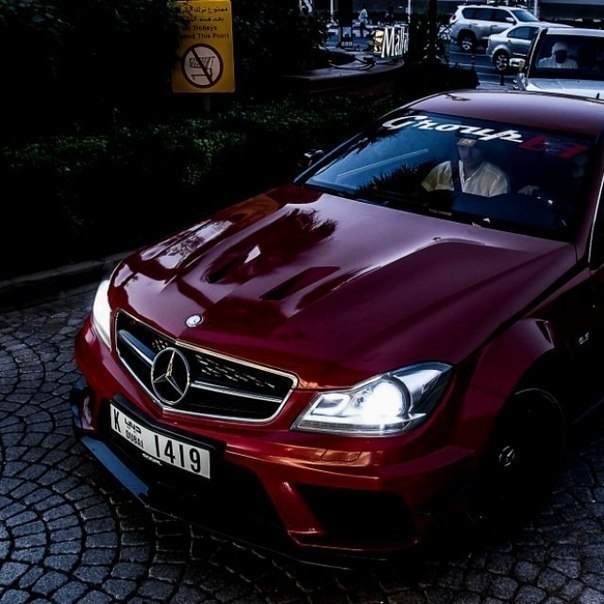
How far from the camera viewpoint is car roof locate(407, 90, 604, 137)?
448 centimetres

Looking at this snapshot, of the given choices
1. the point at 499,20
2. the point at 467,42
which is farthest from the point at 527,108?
the point at 499,20

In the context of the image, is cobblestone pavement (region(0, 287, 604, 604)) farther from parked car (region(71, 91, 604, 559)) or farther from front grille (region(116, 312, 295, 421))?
front grille (region(116, 312, 295, 421))

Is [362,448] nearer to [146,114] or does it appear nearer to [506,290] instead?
[506,290]

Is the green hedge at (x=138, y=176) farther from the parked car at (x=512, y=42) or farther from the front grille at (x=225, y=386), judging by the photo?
the parked car at (x=512, y=42)

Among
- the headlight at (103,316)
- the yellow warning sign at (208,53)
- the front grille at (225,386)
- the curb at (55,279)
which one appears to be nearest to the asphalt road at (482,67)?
the yellow warning sign at (208,53)

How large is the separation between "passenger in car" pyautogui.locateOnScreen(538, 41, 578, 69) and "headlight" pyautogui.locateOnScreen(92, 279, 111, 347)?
9.70 meters

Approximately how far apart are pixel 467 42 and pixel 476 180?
3018 cm

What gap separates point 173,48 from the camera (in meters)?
9.07

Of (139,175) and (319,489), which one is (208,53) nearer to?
(139,175)

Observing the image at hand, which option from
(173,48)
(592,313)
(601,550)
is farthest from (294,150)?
(601,550)

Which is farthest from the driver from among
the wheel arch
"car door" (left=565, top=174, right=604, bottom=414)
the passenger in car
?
the passenger in car

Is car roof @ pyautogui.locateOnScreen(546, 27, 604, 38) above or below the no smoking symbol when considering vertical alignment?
below

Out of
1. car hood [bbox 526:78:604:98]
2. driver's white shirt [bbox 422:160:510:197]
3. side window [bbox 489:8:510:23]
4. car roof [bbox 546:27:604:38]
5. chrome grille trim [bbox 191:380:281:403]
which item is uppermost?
driver's white shirt [bbox 422:160:510:197]

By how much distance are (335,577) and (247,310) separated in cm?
105
